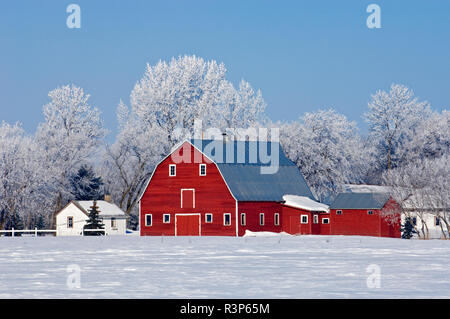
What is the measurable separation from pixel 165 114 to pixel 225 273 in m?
56.5

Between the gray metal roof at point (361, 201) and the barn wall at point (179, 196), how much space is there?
9457 mm

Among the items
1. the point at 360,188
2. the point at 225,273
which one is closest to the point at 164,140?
the point at 360,188

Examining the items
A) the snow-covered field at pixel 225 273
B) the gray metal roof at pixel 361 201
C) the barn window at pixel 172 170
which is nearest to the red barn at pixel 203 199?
the barn window at pixel 172 170

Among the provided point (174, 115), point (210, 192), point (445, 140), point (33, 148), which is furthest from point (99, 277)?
point (445, 140)

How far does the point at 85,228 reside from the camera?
73.2 meters

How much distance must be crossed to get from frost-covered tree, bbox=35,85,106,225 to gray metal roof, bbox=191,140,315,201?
15.5 metres

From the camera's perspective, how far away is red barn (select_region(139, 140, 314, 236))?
67.7 metres

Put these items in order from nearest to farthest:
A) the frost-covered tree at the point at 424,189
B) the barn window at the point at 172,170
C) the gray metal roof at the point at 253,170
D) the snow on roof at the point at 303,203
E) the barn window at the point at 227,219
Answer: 1. the frost-covered tree at the point at 424,189
2. the barn window at the point at 227,219
3. the barn window at the point at 172,170
4. the snow on roof at the point at 303,203
5. the gray metal roof at the point at 253,170

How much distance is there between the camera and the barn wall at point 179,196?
222 feet

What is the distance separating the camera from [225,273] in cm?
3005

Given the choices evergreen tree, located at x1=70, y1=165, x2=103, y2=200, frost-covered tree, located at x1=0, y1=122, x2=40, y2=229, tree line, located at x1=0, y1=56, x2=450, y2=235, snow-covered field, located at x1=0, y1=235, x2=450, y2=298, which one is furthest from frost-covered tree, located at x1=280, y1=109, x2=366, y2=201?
snow-covered field, located at x1=0, y1=235, x2=450, y2=298

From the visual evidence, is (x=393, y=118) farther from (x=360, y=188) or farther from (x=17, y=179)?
(x=17, y=179)

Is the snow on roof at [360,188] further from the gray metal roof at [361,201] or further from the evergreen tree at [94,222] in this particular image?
the evergreen tree at [94,222]

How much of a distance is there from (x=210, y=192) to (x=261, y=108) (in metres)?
26.5
